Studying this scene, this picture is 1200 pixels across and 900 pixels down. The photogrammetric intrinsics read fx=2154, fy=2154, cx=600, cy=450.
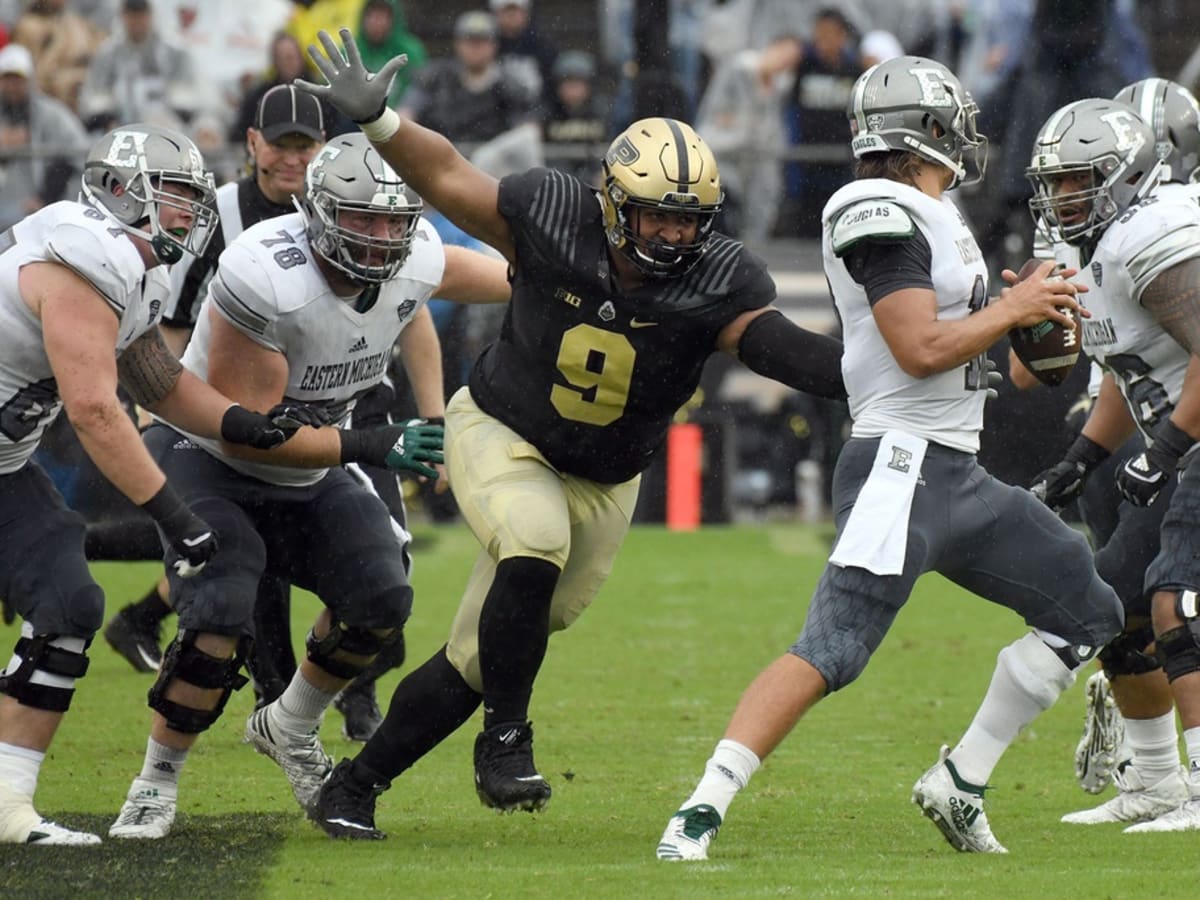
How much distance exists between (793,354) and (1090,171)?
935 millimetres

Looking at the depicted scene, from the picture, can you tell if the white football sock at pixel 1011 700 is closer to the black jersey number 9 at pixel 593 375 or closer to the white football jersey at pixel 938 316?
the white football jersey at pixel 938 316

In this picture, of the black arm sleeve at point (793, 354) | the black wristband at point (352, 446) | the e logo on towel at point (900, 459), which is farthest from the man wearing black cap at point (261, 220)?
the e logo on towel at point (900, 459)

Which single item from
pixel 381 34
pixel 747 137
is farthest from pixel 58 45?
pixel 747 137

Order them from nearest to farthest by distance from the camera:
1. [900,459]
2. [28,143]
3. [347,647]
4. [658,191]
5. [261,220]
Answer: [900,459] → [658,191] → [347,647] → [261,220] → [28,143]

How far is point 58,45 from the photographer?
45.9 feet

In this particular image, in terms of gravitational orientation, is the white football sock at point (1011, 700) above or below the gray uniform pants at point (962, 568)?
below

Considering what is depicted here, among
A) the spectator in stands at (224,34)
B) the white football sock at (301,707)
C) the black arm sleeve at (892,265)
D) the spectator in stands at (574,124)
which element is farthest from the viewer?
the spectator in stands at (224,34)

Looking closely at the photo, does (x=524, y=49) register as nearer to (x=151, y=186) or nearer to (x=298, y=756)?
(x=298, y=756)

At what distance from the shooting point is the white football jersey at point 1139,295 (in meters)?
5.32

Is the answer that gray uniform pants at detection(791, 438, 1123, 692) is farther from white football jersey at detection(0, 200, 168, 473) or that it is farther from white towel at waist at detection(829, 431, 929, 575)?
white football jersey at detection(0, 200, 168, 473)

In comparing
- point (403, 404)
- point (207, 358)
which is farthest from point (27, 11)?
point (207, 358)

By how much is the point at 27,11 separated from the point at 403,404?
24.3 ft

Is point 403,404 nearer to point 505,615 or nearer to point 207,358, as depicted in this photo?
point 207,358

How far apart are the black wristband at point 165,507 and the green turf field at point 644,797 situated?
779 mm
